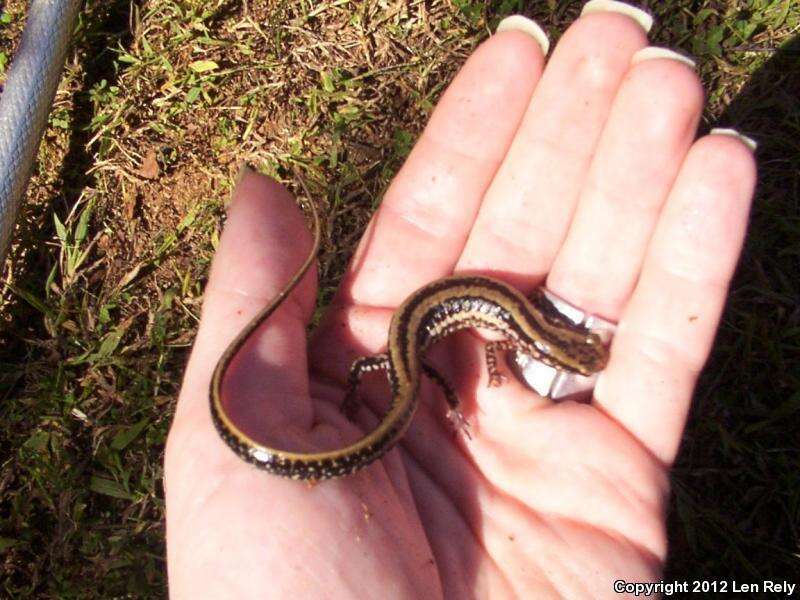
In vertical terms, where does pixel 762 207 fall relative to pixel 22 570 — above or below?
above

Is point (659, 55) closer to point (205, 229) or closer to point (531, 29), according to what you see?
point (531, 29)

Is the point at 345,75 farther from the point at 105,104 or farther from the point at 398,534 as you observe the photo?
the point at 398,534

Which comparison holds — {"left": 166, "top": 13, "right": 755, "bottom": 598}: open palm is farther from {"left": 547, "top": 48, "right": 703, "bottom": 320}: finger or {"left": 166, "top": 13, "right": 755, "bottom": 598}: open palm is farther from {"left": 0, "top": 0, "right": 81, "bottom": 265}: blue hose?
{"left": 0, "top": 0, "right": 81, "bottom": 265}: blue hose

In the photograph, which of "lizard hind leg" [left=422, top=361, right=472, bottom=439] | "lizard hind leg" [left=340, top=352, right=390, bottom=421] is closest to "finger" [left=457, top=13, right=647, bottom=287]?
"lizard hind leg" [left=422, top=361, right=472, bottom=439]

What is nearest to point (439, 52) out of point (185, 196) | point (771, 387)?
point (185, 196)

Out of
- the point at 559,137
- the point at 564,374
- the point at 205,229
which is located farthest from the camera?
the point at 205,229

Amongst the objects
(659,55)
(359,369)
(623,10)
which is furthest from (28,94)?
(659,55)

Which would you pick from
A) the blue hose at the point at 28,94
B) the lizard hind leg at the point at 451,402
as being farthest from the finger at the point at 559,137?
the blue hose at the point at 28,94
